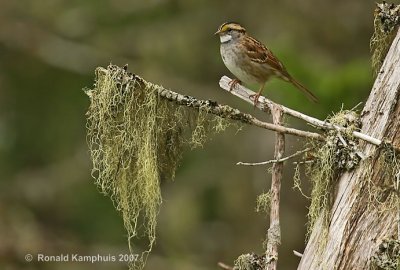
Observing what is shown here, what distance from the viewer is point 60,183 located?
10258mm

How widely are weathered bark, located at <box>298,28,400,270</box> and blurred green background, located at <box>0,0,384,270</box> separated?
5490 millimetres

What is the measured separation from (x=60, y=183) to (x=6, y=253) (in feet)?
5.16

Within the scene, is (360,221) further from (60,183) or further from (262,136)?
(60,183)

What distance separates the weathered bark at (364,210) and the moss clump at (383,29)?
0.90ft

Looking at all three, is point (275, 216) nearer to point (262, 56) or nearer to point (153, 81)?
point (262, 56)

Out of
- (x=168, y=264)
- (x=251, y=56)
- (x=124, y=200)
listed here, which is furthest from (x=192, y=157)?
(x=124, y=200)

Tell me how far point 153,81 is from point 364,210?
6.03 m

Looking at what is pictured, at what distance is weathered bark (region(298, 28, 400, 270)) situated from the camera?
144 inches

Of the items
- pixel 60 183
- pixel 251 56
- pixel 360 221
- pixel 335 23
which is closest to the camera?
pixel 360 221

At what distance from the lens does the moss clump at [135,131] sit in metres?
4.04

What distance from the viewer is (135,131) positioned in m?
Result: 4.09

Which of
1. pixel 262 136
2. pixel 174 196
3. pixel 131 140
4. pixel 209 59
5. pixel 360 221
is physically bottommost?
pixel 360 221

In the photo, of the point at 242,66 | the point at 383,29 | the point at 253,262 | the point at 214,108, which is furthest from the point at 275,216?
the point at 242,66

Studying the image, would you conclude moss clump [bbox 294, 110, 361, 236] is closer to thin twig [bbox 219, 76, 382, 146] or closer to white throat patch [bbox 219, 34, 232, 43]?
thin twig [bbox 219, 76, 382, 146]
